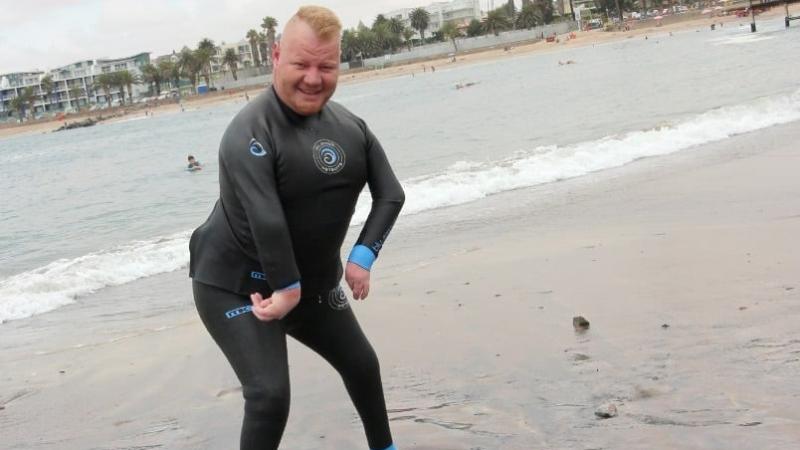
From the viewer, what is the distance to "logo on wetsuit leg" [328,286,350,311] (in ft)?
11.4

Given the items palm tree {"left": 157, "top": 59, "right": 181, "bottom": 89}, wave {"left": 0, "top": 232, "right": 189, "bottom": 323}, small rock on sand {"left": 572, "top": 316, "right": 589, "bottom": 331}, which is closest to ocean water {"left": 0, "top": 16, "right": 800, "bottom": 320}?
wave {"left": 0, "top": 232, "right": 189, "bottom": 323}

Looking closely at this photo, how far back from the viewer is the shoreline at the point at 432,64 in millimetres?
117188

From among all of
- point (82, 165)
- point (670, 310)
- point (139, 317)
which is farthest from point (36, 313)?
point (82, 165)

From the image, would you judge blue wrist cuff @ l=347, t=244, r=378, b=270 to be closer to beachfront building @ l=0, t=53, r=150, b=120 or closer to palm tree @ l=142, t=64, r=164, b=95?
palm tree @ l=142, t=64, r=164, b=95

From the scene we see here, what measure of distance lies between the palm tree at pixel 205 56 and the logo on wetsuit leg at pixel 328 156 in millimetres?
170790

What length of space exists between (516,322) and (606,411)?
2.02 metres

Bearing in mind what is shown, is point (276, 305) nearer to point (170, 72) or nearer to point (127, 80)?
point (170, 72)

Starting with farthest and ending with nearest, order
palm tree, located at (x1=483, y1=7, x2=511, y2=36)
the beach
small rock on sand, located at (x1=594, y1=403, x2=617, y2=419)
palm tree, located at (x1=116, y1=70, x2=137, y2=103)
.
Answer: palm tree, located at (x1=116, y1=70, x2=137, y2=103) → palm tree, located at (x1=483, y1=7, x2=511, y2=36) → the beach → small rock on sand, located at (x1=594, y1=403, x2=617, y2=419)

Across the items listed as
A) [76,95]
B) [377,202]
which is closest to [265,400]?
[377,202]

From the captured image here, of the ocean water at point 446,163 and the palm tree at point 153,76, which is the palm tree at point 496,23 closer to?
the palm tree at point 153,76

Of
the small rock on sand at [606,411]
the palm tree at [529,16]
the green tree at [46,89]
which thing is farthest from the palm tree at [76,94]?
the small rock on sand at [606,411]

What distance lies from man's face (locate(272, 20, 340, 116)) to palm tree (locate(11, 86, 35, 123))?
190310 millimetres

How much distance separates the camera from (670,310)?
6.00m

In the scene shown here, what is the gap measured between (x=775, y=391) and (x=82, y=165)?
164 ft
